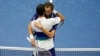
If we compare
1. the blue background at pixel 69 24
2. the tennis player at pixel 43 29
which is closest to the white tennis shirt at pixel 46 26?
the tennis player at pixel 43 29

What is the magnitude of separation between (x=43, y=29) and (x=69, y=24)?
2585 millimetres

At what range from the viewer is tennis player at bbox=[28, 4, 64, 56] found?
3.84m

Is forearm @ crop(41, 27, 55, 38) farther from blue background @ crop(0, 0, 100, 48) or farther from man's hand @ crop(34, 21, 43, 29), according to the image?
blue background @ crop(0, 0, 100, 48)

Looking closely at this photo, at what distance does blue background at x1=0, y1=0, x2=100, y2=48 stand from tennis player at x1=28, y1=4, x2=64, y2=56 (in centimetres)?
228

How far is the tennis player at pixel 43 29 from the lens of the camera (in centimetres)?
384

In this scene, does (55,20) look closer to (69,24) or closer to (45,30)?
(45,30)

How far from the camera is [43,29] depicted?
3793 mm

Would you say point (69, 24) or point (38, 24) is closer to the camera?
point (38, 24)

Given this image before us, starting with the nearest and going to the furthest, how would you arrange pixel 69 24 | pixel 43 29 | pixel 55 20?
pixel 43 29 → pixel 55 20 → pixel 69 24

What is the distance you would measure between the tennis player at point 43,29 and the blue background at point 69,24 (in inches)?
89.8

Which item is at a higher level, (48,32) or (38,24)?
(38,24)

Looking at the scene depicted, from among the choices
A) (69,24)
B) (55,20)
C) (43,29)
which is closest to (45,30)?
(43,29)

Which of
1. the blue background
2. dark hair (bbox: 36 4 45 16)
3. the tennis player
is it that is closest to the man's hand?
the tennis player

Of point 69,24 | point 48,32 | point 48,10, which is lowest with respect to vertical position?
point 69,24
